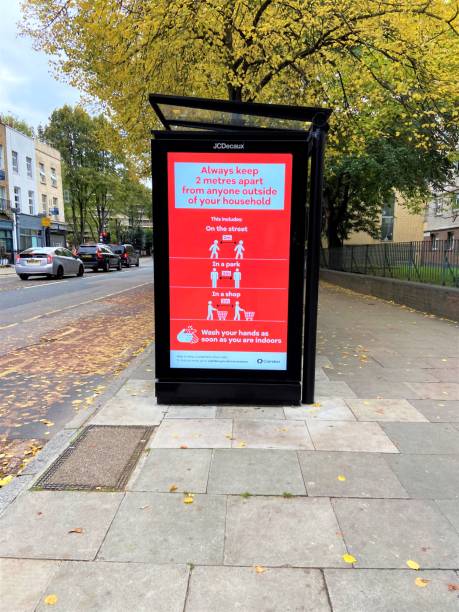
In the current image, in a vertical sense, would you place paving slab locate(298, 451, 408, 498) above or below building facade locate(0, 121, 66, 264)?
below

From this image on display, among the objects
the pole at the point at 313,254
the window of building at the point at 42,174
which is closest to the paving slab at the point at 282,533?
the pole at the point at 313,254

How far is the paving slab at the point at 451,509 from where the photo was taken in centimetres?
272

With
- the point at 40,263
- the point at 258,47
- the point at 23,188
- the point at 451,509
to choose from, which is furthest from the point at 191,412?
the point at 23,188

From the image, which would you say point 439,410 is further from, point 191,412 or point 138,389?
point 138,389

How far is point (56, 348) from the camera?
25.1ft

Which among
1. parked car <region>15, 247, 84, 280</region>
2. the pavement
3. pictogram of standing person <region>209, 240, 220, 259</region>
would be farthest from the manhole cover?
parked car <region>15, 247, 84, 280</region>

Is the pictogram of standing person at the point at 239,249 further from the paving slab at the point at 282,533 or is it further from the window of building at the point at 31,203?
the window of building at the point at 31,203

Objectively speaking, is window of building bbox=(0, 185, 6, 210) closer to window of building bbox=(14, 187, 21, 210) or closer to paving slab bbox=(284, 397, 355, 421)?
window of building bbox=(14, 187, 21, 210)

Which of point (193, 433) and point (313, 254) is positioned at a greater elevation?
point (313, 254)

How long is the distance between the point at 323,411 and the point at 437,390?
165 centimetres

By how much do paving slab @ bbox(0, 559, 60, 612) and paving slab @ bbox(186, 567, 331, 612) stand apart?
0.73 meters

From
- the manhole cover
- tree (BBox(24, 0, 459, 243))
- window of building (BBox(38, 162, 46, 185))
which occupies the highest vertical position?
window of building (BBox(38, 162, 46, 185))

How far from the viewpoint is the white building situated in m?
35.0

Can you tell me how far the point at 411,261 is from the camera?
13047mm
